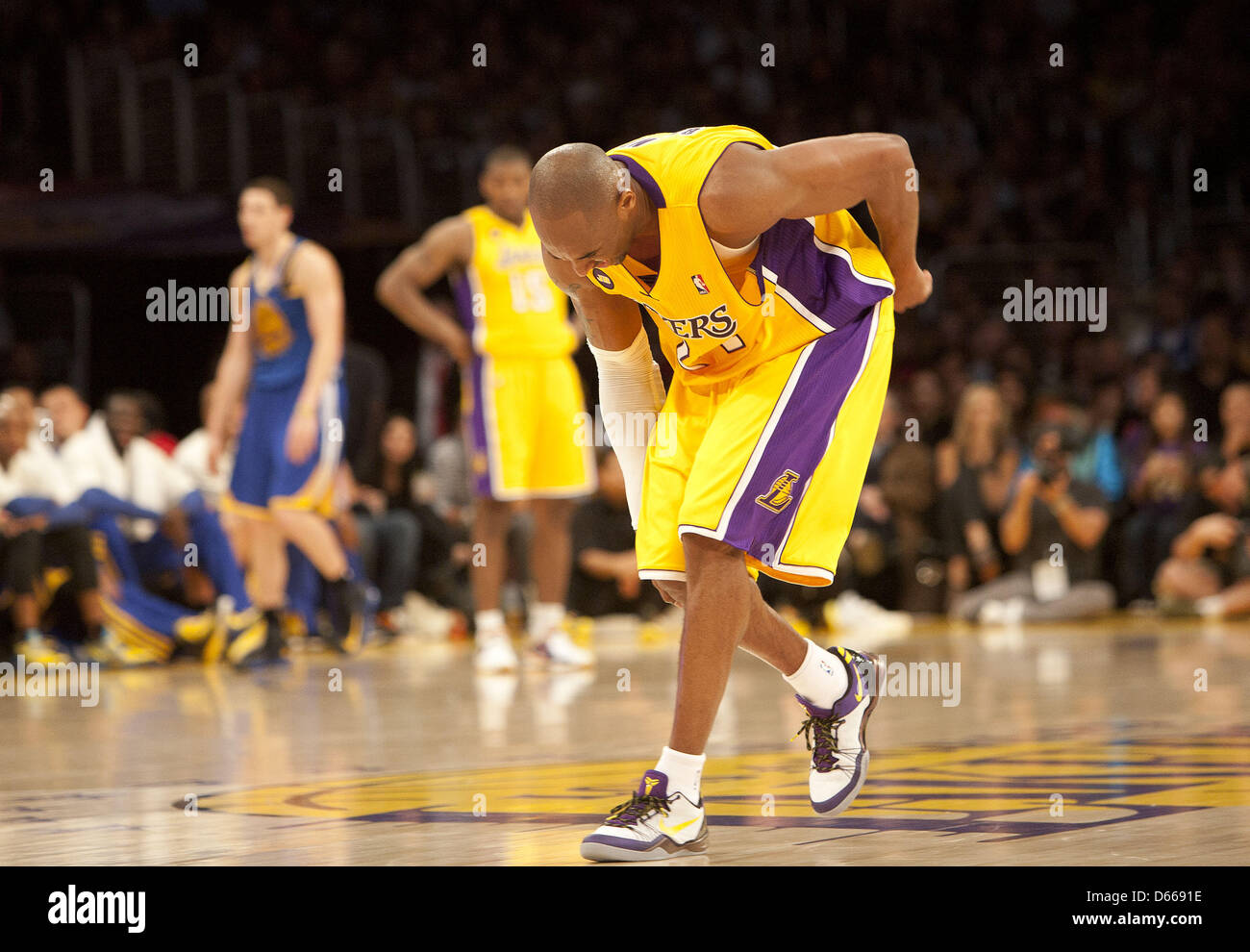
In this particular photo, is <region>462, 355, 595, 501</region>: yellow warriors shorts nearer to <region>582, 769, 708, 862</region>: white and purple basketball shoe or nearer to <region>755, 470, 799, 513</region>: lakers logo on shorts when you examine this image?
<region>755, 470, 799, 513</region>: lakers logo on shorts

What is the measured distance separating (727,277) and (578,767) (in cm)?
151

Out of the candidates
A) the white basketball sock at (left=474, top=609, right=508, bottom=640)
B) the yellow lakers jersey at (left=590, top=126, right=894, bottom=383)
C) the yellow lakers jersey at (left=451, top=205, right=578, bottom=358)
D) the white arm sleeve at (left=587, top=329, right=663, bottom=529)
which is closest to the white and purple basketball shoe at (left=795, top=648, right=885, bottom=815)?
the white arm sleeve at (left=587, top=329, right=663, bottom=529)

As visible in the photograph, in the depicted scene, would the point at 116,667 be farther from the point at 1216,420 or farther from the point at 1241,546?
the point at 1216,420

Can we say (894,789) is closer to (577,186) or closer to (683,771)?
(683,771)

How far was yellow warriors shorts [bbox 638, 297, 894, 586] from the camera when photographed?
10.6 feet

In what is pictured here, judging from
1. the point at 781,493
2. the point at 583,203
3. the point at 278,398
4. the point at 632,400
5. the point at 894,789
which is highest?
the point at 278,398

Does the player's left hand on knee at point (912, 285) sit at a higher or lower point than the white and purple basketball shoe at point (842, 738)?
higher

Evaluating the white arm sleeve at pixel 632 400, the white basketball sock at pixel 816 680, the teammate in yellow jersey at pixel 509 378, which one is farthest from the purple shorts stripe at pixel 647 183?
the teammate in yellow jersey at pixel 509 378

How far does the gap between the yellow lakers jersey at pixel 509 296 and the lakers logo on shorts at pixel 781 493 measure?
409 cm

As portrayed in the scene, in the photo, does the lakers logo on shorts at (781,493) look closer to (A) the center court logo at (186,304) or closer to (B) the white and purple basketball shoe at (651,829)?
(B) the white and purple basketball shoe at (651,829)

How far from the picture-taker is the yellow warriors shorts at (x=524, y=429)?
7277 mm
